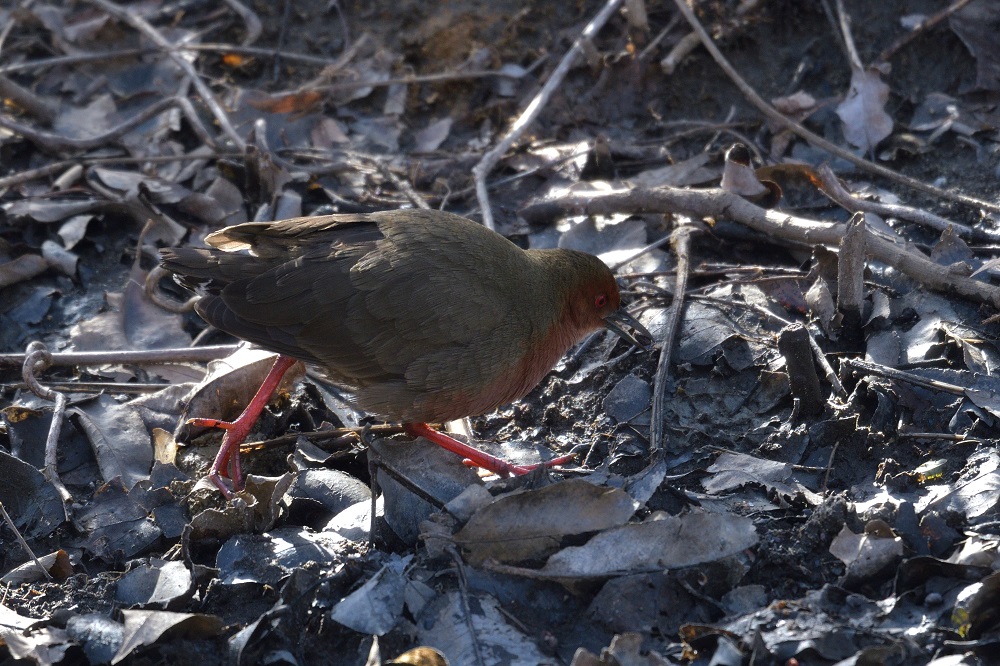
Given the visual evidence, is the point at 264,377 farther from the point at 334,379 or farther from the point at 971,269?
the point at 971,269

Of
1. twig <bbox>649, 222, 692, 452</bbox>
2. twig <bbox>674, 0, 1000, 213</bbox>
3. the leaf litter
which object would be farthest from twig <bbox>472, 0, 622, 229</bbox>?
twig <bbox>649, 222, 692, 452</bbox>

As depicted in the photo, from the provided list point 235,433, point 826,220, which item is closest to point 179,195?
point 235,433

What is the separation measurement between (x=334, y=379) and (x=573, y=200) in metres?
2.03

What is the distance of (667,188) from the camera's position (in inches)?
219

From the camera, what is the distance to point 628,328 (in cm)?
485

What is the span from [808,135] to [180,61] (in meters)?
4.37

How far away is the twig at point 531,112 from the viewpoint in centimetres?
587

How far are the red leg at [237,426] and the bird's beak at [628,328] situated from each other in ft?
5.12

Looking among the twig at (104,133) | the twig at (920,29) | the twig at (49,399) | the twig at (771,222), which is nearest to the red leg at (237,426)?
the twig at (49,399)

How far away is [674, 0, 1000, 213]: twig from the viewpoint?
5270mm

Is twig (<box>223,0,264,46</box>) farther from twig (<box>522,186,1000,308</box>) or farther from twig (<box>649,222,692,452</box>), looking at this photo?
twig (<box>649,222,692,452</box>)

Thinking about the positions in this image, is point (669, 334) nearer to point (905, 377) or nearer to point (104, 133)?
point (905, 377)

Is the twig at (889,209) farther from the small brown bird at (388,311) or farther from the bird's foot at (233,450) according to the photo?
the bird's foot at (233,450)

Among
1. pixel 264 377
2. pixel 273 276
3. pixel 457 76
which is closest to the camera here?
pixel 273 276
